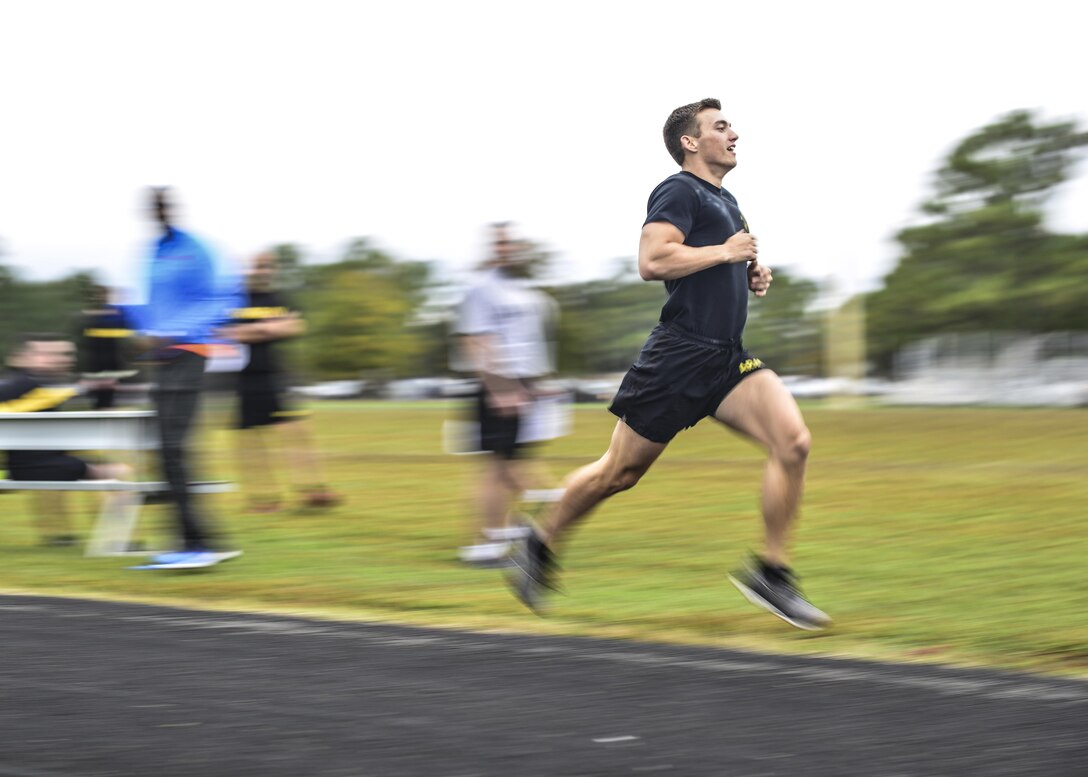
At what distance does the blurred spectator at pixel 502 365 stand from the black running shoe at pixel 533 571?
1.87 m

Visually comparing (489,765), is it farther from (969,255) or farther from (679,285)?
(969,255)

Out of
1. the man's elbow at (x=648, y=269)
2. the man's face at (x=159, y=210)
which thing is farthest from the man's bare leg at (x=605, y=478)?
the man's face at (x=159, y=210)

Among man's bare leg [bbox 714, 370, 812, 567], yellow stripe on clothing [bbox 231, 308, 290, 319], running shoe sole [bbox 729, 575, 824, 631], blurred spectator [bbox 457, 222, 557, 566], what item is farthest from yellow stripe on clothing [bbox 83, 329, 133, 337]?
running shoe sole [bbox 729, 575, 824, 631]

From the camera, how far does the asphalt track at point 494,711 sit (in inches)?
135

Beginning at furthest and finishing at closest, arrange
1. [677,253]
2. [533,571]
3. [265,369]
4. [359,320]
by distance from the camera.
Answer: [359,320], [265,369], [533,571], [677,253]

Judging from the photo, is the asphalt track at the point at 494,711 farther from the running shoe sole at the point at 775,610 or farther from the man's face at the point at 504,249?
the man's face at the point at 504,249

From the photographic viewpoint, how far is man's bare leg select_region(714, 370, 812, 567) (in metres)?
5.41

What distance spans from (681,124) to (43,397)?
4.82 m

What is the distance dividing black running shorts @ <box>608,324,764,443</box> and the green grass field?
767 mm

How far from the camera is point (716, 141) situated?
5.68 meters

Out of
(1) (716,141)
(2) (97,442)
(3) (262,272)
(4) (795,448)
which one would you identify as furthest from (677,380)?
(3) (262,272)

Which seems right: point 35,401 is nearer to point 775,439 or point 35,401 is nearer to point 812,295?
point 775,439

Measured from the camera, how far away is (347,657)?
4805 millimetres

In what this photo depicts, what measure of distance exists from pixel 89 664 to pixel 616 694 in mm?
1740
